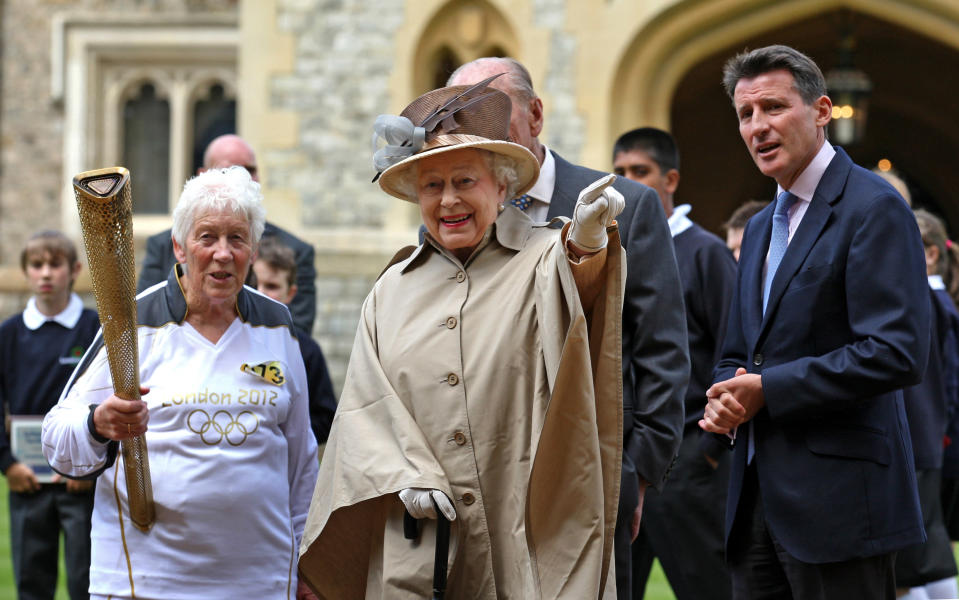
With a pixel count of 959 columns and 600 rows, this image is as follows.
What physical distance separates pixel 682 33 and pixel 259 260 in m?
6.74

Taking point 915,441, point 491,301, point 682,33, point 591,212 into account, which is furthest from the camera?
point 682,33

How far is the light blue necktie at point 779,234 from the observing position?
3447 mm

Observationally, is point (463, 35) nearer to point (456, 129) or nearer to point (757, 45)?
point (757, 45)

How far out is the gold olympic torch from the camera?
10.2ft

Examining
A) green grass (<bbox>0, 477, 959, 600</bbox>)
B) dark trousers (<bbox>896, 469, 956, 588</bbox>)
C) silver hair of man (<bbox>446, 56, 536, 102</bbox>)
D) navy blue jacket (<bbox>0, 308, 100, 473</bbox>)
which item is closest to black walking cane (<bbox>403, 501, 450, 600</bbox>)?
silver hair of man (<bbox>446, 56, 536, 102</bbox>)

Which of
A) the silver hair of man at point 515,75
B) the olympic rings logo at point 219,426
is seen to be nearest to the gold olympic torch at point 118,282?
the olympic rings logo at point 219,426

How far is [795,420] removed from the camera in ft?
10.6

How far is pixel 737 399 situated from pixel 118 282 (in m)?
1.56

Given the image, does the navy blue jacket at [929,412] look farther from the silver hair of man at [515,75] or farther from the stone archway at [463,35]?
the stone archway at [463,35]

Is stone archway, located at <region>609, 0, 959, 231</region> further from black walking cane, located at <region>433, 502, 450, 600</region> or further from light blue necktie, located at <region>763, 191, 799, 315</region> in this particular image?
black walking cane, located at <region>433, 502, 450, 600</region>

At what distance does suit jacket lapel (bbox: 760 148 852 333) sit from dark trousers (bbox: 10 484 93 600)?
11.4ft

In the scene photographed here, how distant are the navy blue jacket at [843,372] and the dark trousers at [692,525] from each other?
1.71 meters

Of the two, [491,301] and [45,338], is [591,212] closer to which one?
[491,301]

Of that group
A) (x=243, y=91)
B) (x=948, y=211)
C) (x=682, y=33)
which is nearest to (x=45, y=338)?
(x=243, y=91)
